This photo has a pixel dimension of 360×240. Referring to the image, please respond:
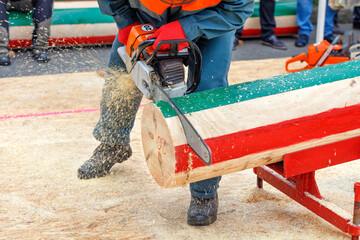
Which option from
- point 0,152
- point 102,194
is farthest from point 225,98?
point 0,152

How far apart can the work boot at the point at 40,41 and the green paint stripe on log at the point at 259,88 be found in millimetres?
3537

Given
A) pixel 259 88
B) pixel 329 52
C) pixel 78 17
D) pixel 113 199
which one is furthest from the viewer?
pixel 78 17

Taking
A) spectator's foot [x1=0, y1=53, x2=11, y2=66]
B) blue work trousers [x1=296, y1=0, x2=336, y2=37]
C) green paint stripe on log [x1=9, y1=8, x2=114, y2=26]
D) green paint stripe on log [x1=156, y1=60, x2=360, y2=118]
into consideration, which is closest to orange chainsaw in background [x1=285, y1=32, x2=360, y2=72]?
blue work trousers [x1=296, y1=0, x2=336, y2=37]

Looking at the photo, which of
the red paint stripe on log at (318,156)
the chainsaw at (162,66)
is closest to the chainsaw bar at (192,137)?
the chainsaw at (162,66)

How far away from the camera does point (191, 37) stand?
1.95 m

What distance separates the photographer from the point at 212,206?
212 cm

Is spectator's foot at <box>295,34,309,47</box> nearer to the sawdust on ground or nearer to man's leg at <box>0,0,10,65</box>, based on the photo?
the sawdust on ground

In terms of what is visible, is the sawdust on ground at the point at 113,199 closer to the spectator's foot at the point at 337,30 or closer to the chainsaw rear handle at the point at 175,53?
the chainsaw rear handle at the point at 175,53

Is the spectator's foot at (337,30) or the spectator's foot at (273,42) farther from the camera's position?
the spectator's foot at (337,30)

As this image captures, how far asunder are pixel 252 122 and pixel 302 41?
460cm

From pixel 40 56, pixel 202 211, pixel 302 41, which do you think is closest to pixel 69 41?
pixel 40 56

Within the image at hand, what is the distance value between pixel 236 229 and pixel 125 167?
0.91 metres

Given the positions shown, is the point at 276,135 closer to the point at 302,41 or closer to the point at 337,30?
the point at 302,41

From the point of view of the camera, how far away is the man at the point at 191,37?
76.5 inches
